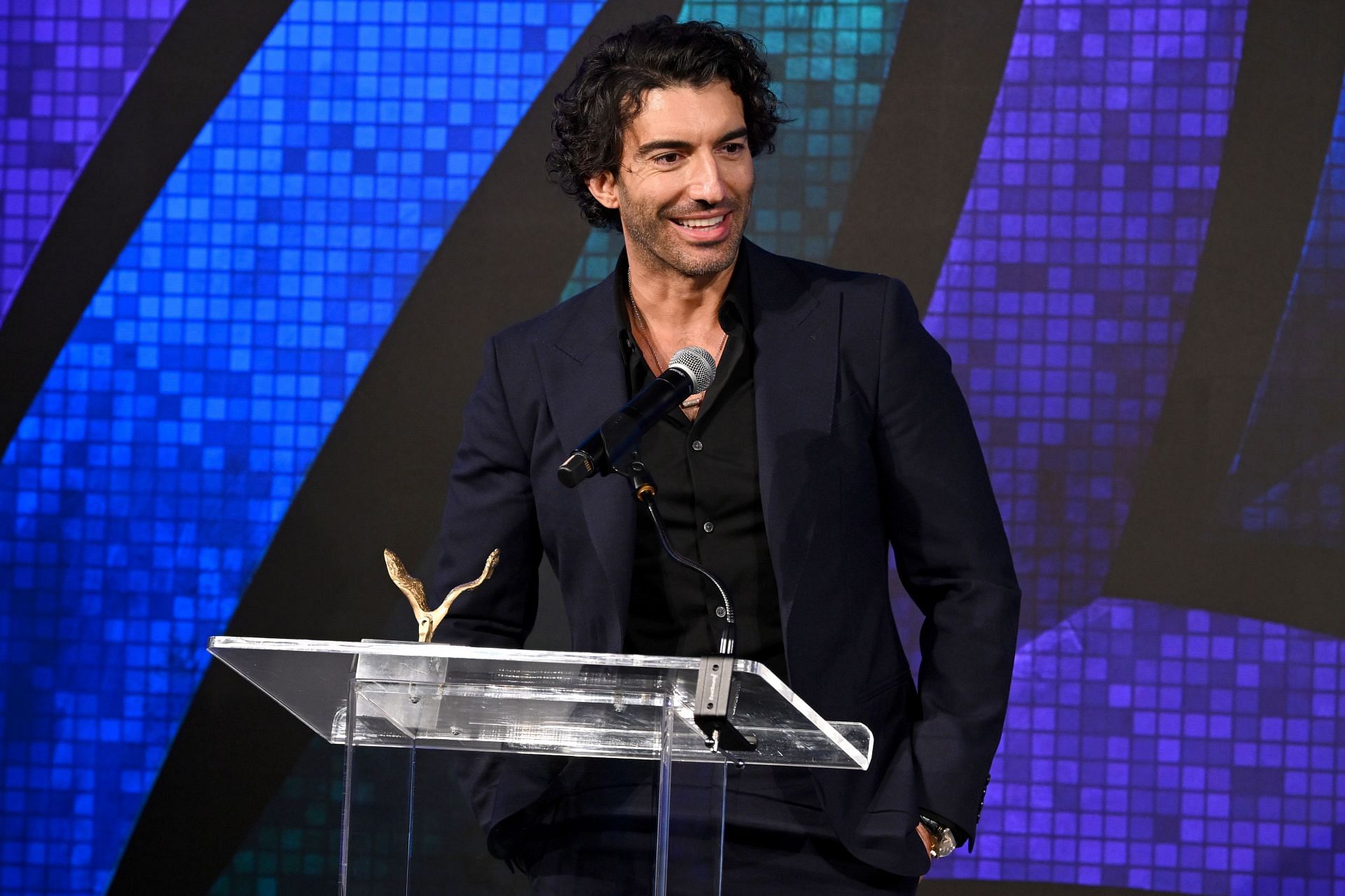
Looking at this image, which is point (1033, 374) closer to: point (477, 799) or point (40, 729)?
point (477, 799)

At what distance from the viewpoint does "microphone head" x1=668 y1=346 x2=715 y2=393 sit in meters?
1.55

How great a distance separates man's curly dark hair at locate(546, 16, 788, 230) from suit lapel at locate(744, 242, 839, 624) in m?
0.26

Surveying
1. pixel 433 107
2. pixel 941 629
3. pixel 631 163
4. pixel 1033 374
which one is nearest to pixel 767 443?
pixel 941 629

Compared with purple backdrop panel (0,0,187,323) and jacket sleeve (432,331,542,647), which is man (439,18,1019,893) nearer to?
jacket sleeve (432,331,542,647)

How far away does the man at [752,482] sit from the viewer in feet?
5.99

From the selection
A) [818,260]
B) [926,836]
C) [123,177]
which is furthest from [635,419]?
[123,177]

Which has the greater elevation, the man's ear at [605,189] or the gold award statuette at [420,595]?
the man's ear at [605,189]

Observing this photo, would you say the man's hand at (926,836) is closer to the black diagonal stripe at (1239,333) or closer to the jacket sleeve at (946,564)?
the jacket sleeve at (946,564)

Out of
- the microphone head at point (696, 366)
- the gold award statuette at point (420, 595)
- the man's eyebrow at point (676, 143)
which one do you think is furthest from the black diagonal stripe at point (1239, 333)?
the gold award statuette at point (420, 595)

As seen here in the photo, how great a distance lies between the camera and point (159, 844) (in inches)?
139

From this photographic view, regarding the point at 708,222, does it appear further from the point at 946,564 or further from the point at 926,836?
the point at 926,836

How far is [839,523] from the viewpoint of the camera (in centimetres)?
189

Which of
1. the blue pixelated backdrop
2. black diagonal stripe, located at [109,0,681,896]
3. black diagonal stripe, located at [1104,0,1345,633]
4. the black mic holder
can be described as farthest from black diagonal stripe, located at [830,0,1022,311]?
the black mic holder

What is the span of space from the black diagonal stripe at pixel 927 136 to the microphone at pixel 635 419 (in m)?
1.92
